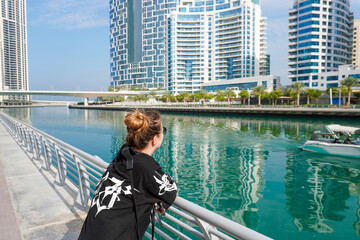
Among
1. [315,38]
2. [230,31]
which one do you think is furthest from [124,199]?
[230,31]

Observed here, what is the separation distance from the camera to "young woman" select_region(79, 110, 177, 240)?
77.5 inches

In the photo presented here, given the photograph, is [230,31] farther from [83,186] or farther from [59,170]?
[83,186]

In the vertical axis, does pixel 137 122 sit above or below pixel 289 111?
above

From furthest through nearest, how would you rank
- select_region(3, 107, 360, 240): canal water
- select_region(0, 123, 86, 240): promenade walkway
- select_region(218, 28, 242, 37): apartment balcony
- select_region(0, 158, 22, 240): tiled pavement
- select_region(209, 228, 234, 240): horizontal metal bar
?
select_region(218, 28, 242, 37): apartment balcony
select_region(3, 107, 360, 240): canal water
select_region(0, 123, 86, 240): promenade walkway
select_region(0, 158, 22, 240): tiled pavement
select_region(209, 228, 234, 240): horizontal metal bar

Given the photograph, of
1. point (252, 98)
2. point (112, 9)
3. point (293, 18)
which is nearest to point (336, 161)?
point (252, 98)

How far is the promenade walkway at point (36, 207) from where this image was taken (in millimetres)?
3918

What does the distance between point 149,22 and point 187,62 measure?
40.9 m

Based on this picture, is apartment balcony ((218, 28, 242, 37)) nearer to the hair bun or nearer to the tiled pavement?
the tiled pavement

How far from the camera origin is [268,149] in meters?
21.6

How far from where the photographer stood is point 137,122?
2170 mm

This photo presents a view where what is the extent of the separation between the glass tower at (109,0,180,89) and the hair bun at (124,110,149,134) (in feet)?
496

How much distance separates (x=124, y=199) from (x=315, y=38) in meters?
103

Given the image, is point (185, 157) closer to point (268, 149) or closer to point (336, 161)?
point (268, 149)

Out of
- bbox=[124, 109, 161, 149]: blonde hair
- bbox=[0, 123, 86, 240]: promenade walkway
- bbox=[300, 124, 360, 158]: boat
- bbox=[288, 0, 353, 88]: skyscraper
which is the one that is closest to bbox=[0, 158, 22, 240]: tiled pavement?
bbox=[0, 123, 86, 240]: promenade walkway
